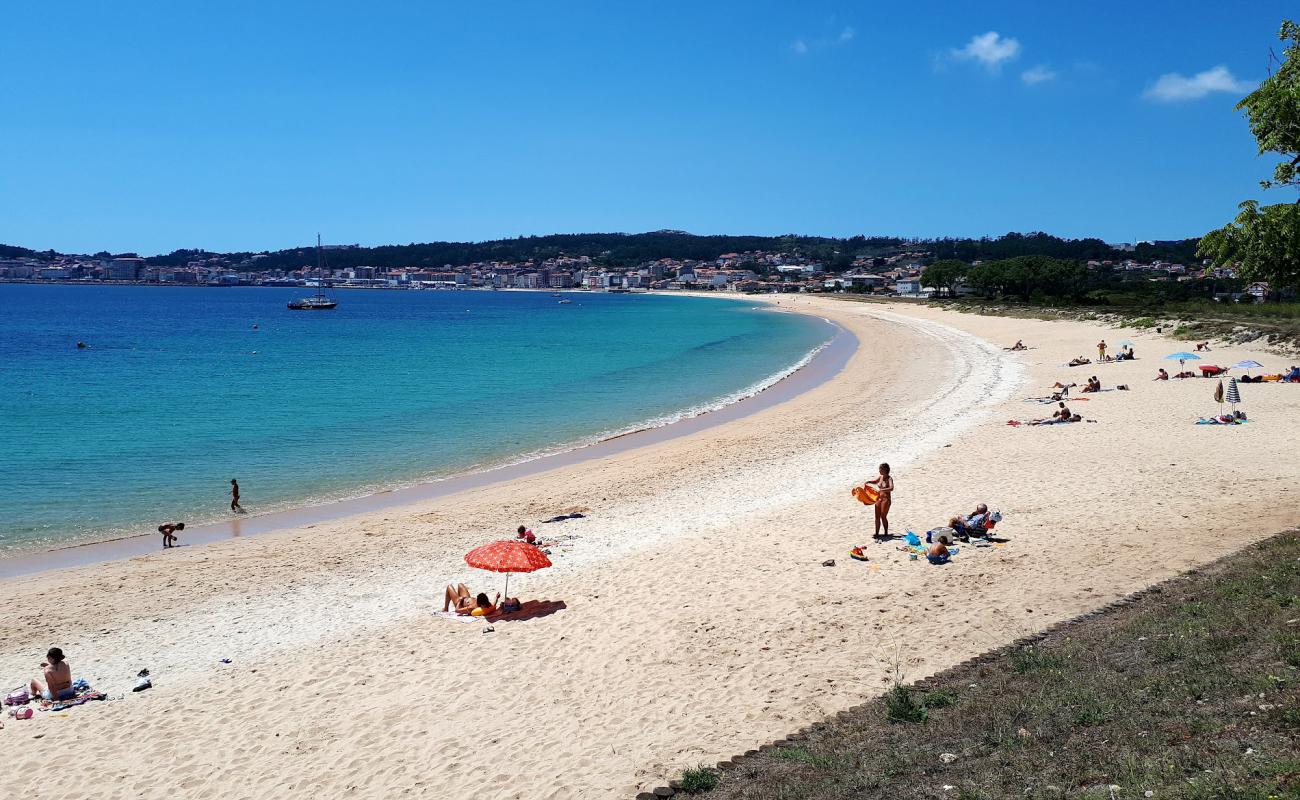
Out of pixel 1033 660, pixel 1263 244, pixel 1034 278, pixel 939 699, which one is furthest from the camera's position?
pixel 1034 278

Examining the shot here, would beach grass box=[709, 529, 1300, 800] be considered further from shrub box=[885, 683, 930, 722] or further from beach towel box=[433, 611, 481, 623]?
beach towel box=[433, 611, 481, 623]

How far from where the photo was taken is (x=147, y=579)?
13.0 metres

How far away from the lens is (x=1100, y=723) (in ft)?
18.8

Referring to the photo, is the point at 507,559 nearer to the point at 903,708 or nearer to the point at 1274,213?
the point at 903,708

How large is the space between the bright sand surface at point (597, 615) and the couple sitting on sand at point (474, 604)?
29 centimetres

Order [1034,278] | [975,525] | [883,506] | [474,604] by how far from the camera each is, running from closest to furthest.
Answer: [474,604] → [975,525] → [883,506] → [1034,278]

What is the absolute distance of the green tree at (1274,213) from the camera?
7863mm

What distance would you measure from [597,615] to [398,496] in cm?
994

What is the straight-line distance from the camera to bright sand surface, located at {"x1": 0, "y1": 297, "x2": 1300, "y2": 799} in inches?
291

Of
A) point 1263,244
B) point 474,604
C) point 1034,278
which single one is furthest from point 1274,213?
point 1034,278

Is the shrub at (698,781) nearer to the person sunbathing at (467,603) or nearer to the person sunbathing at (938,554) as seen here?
the person sunbathing at (467,603)

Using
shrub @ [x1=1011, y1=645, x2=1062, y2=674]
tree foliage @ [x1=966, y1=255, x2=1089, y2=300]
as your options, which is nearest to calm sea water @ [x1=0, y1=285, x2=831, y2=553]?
shrub @ [x1=1011, y1=645, x2=1062, y2=674]

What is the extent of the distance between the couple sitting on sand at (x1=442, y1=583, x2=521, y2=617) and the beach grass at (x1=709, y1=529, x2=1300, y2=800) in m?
4.93

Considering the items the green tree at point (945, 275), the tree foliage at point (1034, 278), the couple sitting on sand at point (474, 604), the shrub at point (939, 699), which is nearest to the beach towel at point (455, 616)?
the couple sitting on sand at point (474, 604)
